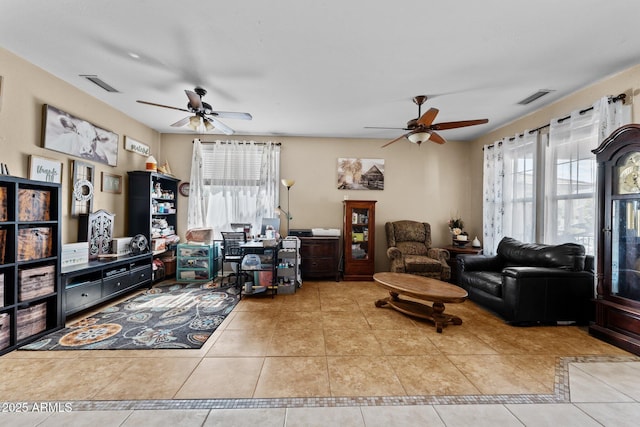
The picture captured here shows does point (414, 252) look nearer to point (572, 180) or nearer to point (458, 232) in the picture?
point (458, 232)

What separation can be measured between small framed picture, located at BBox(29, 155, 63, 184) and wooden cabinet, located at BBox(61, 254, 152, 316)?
1.07 meters

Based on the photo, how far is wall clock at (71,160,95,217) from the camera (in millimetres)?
3383

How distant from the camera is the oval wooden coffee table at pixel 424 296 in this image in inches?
108

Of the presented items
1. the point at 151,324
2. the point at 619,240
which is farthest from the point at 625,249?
the point at 151,324

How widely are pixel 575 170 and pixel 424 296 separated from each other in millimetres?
2593

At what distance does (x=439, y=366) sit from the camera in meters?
2.14

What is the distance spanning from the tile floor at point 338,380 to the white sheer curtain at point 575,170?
1247 millimetres

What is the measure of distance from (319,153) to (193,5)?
11.6 ft

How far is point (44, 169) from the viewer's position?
9.78ft

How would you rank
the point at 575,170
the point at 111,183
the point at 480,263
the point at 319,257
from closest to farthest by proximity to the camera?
the point at 575,170, the point at 480,263, the point at 111,183, the point at 319,257

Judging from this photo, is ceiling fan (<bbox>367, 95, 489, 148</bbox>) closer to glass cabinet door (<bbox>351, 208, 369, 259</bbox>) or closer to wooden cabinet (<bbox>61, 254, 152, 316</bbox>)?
glass cabinet door (<bbox>351, 208, 369, 259</bbox>)

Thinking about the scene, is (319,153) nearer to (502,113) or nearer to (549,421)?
(502,113)

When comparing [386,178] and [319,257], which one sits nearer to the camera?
[319,257]

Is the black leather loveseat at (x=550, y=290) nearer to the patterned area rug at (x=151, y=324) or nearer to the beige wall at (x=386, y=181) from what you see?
the beige wall at (x=386, y=181)
